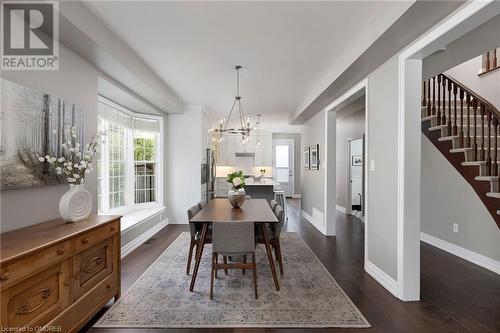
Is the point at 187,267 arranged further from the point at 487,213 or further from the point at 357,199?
the point at 357,199

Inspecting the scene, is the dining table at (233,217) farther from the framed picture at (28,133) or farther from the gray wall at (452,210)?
the gray wall at (452,210)

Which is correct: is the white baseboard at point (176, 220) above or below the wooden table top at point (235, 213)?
below

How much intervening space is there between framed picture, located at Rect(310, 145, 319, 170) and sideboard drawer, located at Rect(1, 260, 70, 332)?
15.4ft

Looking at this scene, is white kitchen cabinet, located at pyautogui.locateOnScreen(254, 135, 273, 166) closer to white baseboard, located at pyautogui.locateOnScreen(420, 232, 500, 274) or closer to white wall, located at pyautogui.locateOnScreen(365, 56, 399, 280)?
white baseboard, located at pyautogui.locateOnScreen(420, 232, 500, 274)

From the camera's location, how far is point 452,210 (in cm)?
391

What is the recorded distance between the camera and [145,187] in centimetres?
536

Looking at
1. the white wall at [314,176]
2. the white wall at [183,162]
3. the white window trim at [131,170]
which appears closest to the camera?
the white window trim at [131,170]

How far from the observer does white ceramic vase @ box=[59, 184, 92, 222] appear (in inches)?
83.1

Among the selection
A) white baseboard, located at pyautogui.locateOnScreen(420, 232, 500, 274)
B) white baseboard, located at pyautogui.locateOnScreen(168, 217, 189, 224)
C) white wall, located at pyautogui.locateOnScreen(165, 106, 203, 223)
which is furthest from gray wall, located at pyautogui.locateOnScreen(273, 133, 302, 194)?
white baseboard, located at pyautogui.locateOnScreen(420, 232, 500, 274)

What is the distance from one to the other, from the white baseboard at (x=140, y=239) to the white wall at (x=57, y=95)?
1111 millimetres

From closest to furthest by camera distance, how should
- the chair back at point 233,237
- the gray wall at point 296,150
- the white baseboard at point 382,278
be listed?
the chair back at point 233,237 < the white baseboard at point 382,278 < the gray wall at point 296,150

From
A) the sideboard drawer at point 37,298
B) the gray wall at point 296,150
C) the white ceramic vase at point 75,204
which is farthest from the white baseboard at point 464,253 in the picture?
the gray wall at point 296,150

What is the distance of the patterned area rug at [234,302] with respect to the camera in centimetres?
217

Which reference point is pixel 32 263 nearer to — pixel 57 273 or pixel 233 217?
pixel 57 273
